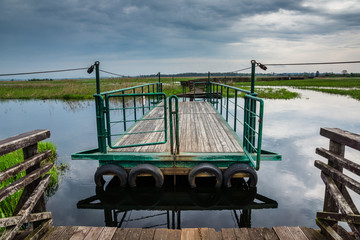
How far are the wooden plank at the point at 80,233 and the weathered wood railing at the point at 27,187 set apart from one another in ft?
1.27

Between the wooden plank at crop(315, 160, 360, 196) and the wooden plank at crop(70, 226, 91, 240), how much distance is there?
3.12 metres

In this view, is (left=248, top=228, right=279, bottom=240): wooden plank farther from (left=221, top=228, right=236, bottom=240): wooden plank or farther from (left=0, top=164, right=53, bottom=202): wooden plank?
→ (left=0, top=164, right=53, bottom=202): wooden plank

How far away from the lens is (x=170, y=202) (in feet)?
16.3

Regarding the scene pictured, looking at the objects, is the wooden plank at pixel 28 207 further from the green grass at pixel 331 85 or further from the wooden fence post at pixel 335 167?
the green grass at pixel 331 85

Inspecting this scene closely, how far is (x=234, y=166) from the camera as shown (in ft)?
16.0

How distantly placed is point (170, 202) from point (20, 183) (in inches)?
117

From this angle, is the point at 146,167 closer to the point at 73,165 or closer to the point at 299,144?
the point at 73,165

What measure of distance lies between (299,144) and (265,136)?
151cm

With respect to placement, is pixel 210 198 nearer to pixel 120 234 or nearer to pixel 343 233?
pixel 120 234

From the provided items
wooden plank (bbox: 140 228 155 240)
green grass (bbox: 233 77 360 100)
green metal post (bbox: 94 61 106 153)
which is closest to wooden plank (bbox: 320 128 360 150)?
wooden plank (bbox: 140 228 155 240)

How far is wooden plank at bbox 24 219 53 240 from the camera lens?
2.81 m

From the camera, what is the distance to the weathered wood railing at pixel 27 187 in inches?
97.6

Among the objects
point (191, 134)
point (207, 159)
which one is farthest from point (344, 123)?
point (207, 159)

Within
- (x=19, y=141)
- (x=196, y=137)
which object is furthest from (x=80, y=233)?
(x=196, y=137)
